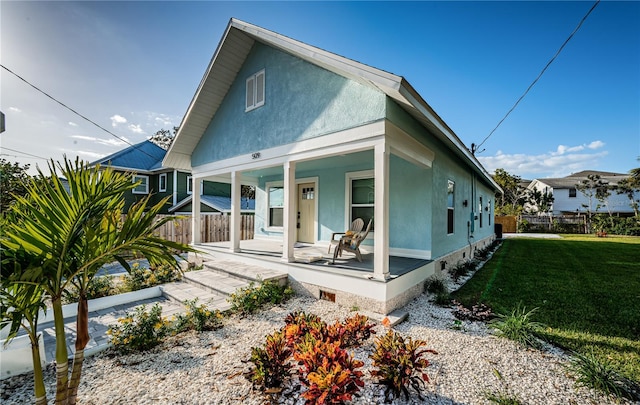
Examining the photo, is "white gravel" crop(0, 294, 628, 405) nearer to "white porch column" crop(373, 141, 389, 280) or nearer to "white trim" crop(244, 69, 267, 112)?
"white porch column" crop(373, 141, 389, 280)

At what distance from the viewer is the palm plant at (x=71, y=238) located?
1.71 metres

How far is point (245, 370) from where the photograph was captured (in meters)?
2.91

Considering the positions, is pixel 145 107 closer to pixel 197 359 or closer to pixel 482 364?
pixel 197 359

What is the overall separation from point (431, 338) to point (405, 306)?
124cm

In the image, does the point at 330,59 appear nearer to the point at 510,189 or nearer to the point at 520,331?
the point at 520,331

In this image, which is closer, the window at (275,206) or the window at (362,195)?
the window at (362,195)

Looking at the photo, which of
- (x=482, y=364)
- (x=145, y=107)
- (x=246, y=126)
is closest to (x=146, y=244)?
(x=482, y=364)

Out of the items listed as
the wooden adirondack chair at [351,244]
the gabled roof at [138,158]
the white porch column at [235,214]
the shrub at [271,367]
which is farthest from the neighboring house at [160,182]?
the shrub at [271,367]

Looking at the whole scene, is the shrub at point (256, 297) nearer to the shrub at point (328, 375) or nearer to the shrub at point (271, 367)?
the shrub at point (271, 367)

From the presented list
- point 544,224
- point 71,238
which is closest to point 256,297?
point 71,238

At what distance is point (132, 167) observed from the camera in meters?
18.1

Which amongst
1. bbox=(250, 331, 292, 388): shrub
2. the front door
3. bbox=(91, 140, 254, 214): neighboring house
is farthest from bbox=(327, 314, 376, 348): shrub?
bbox=(91, 140, 254, 214): neighboring house

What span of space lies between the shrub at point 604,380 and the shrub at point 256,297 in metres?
4.14

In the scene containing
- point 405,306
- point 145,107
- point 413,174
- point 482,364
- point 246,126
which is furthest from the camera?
point 145,107
